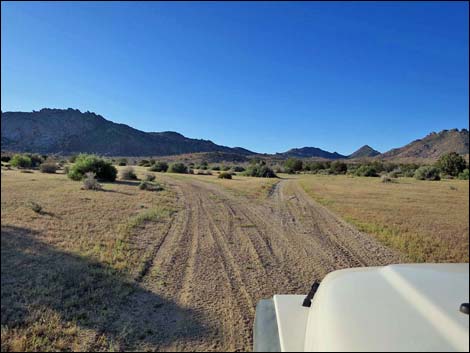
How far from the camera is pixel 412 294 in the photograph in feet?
5.05

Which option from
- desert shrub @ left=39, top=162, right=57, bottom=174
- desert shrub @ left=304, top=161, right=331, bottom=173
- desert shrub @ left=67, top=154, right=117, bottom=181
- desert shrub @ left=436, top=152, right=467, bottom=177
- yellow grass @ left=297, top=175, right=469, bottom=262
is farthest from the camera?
desert shrub @ left=304, top=161, right=331, bottom=173

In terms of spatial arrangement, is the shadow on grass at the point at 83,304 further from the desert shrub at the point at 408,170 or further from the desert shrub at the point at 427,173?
the desert shrub at the point at 408,170

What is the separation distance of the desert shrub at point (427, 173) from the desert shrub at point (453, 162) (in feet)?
14.9

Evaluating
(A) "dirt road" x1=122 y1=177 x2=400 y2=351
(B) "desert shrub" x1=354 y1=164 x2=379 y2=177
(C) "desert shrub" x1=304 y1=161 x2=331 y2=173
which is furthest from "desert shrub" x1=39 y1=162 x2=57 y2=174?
(C) "desert shrub" x1=304 y1=161 x2=331 y2=173

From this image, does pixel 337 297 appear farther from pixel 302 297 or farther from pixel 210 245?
pixel 210 245

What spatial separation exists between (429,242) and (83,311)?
6.16m

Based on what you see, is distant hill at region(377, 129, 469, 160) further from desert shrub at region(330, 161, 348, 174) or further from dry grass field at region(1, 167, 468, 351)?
desert shrub at region(330, 161, 348, 174)

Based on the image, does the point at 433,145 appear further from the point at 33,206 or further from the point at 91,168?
the point at 33,206

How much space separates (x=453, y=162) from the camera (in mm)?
10992

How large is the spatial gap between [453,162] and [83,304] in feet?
40.3

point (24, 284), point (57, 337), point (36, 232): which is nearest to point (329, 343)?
point (57, 337)

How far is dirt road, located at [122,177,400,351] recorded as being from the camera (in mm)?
3192

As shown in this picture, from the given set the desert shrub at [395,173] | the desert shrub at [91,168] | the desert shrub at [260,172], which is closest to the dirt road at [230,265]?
the desert shrub at [91,168]

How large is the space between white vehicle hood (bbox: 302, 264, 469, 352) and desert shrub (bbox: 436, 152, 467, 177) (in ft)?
34.8
